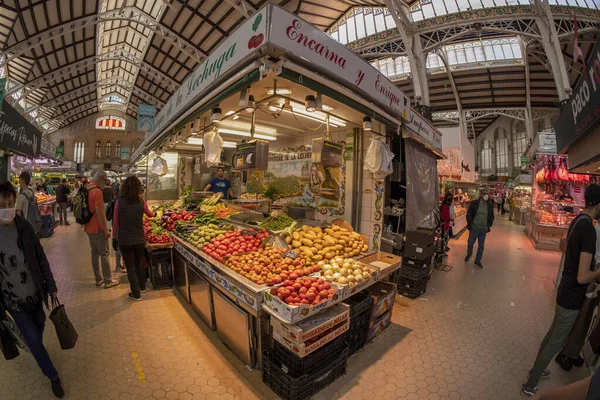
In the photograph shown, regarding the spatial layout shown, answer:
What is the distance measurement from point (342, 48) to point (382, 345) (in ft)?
10.4

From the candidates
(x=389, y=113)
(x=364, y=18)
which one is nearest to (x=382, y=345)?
(x=389, y=113)

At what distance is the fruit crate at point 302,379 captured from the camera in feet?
7.03

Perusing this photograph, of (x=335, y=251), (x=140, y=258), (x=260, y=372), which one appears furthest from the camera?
(x=140, y=258)

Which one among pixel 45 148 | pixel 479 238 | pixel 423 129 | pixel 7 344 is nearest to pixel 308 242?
pixel 7 344

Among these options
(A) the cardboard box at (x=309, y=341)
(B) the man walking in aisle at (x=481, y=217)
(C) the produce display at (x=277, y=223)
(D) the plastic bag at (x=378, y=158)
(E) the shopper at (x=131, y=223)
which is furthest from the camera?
(B) the man walking in aisle at (x=481, y=217)

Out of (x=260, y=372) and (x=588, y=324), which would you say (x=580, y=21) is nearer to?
(x=588, y=324)

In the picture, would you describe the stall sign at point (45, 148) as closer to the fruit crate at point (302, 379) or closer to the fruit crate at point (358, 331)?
the fruit crate at point (302, 379)

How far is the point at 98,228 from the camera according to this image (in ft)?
13.7

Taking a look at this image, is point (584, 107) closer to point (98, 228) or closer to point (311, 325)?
point (311, 325)

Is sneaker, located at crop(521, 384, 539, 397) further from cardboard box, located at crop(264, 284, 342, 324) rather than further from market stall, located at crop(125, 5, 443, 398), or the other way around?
cardboard box, located at crop(264, 284, 342, 324)

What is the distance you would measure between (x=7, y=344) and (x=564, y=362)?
497 cm

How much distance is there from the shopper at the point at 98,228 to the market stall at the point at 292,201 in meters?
0.97

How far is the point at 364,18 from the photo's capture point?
17.4 m

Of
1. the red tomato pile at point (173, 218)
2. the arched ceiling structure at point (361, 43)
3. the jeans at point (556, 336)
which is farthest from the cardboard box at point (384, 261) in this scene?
the arched ceiling structure at point (361, 43)
